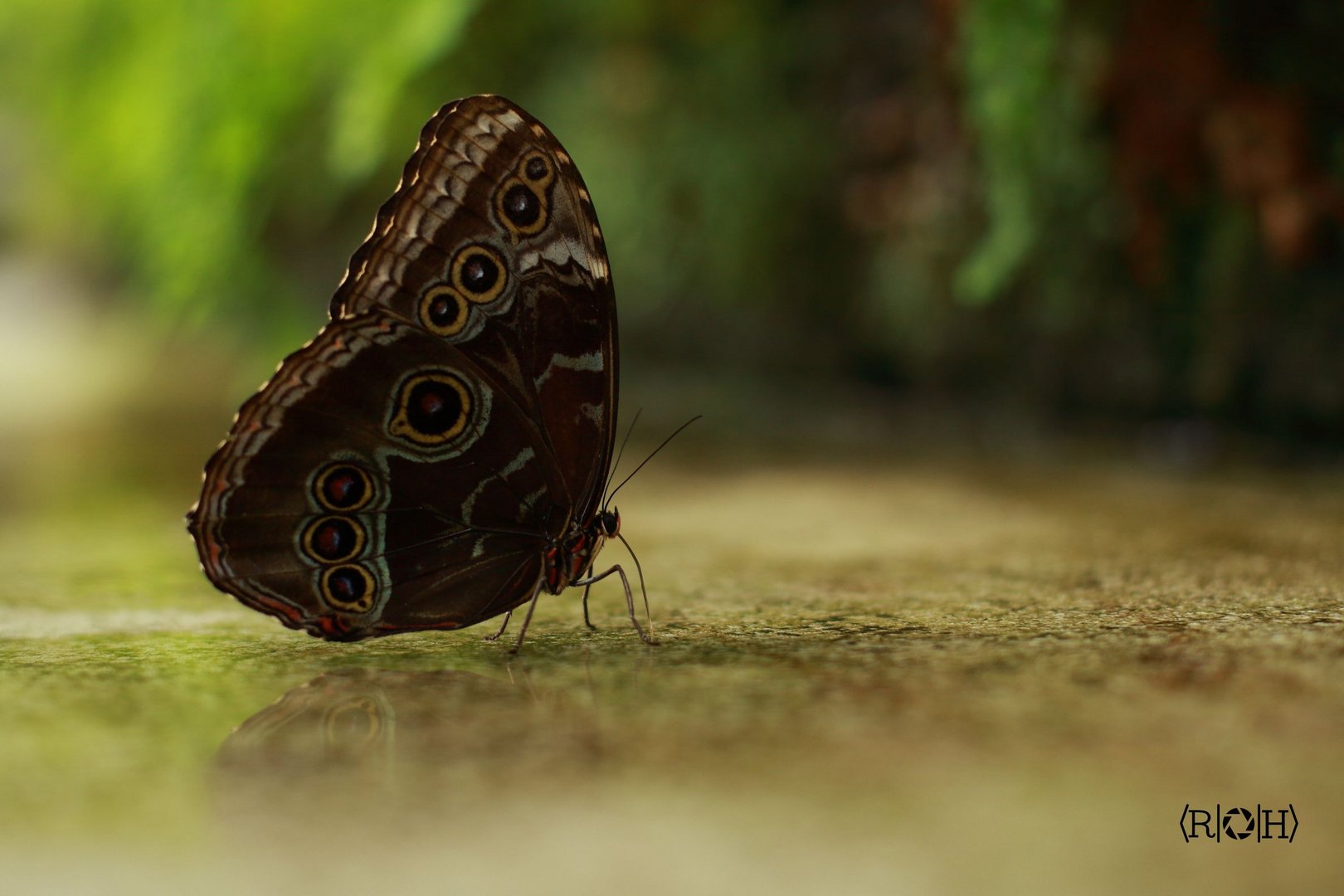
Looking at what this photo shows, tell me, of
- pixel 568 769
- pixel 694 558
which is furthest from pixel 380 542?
pixel 694 558

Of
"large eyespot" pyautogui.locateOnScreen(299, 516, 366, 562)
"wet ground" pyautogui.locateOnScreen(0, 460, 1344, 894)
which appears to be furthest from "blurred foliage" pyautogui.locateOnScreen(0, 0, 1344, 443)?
"large eyespot" pyautogui.locateOnScreen(299, 516, 366, 562)

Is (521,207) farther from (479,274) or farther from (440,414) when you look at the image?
(440,414)

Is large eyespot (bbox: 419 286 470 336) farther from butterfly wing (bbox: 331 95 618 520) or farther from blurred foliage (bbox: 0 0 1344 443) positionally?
blurred foliage (bbox: 0 0 1344 443)

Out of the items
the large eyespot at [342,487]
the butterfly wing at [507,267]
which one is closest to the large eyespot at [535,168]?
the butterfly wing at [507,267]

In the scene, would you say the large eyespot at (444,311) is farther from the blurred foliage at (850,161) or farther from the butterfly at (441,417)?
the blurred foliage at (850,161)

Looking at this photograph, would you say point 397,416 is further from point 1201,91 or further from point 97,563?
point 1201,91

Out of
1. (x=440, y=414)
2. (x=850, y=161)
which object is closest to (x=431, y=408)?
(x=440, y=414)
